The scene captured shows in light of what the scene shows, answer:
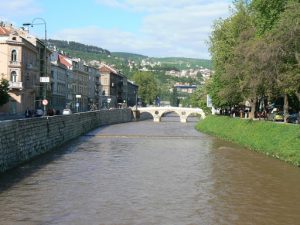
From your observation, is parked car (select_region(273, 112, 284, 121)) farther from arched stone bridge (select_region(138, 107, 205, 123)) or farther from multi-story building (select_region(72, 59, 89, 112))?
multi-story building (select_region(72, 59, 89, 112))

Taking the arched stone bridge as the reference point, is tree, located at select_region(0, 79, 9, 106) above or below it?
above

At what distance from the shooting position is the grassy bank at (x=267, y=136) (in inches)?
1575

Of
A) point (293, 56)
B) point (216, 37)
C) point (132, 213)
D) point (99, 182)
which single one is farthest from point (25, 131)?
point (216, 37)

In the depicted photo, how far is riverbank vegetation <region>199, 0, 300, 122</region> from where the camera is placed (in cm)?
4234

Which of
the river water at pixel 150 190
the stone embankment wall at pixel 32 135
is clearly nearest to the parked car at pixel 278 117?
the river water at pixel 150 190

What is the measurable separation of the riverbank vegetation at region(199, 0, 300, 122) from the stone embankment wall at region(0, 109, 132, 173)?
18.0 meters

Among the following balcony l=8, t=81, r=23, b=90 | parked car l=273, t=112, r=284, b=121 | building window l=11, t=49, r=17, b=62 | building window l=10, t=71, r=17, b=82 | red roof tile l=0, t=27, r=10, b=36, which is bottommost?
parked car l=273, t=112, r=284, b=121

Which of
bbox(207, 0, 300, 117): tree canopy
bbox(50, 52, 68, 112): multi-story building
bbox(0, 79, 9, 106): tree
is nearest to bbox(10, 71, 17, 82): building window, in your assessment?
bbox(0, 79, 9, 106): tree

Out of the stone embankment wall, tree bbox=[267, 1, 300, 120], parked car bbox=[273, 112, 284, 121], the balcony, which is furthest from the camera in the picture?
the balcony

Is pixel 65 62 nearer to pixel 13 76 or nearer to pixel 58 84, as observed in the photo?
pixel 58 84

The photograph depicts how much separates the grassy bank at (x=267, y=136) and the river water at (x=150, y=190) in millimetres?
1152

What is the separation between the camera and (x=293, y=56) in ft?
143

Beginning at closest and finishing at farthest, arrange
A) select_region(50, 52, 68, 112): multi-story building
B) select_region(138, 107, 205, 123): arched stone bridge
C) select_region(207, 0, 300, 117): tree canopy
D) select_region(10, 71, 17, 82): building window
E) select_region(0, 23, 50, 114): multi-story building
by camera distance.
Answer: select_region(207, 0, 300, 117): tree canopy → select_region(0, 23, 50, 114): multi-story building → select_region(10, 71, 17, 82): building window → select_region(50, 52, 68, 112): multi-story building → select_region(138, 107, 205, 123): arched stone bridge

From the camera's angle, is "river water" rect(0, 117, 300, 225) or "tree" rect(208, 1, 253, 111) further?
"tree" rect(208, 1, 253, 111)
